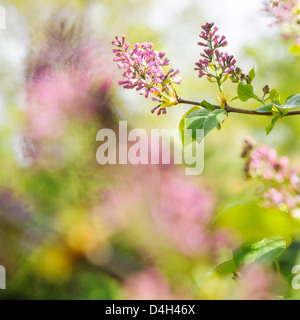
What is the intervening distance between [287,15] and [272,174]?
0.18 metres

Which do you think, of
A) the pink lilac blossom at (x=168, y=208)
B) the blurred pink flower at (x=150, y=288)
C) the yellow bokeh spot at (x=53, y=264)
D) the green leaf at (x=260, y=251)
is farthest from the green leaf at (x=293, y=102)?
the yellow bokeh spot at (x=53, y=264)

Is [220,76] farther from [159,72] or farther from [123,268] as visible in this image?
[123,268]

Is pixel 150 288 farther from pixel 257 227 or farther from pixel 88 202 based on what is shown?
pixel 257 227

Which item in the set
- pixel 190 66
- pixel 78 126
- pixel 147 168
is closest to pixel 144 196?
pixel 147 168

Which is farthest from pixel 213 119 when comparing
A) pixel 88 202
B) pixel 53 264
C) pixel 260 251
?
pixel 53 264

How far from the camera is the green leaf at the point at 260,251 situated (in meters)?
0.30

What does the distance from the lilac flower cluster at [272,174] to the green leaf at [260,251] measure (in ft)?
0.27

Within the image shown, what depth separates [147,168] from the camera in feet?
3.29

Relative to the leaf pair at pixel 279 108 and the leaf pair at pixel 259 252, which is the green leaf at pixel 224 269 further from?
the leaf pair at pixel 279 108

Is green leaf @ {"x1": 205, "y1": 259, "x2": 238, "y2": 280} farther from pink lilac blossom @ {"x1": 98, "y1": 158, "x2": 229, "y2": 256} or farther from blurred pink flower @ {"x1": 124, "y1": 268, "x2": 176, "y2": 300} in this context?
blurred pink flower @ {"x1": 124, "y1": 268, "x2": 176, "y2": 300}

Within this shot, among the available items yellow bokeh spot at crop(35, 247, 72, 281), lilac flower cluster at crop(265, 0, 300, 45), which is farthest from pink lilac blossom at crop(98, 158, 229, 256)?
yellow bokeh spot at crop(35, 247, 72, 281)

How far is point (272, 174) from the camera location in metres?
0.45

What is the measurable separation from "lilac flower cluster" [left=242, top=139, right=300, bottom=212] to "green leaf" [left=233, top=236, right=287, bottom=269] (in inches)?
3.3
